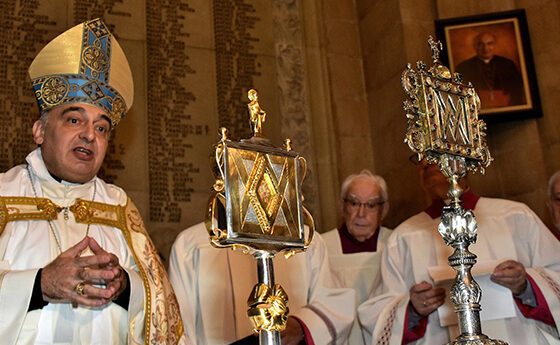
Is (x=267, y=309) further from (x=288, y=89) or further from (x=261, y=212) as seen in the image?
(x=288, y=89)

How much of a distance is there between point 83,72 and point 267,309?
2.61 meters

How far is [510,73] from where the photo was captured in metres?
6.60

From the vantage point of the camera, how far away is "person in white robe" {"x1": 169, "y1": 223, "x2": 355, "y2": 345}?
178 inches

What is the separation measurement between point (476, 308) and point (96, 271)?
173 centimetres

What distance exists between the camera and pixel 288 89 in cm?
700

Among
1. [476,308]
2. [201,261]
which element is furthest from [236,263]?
[476,308]

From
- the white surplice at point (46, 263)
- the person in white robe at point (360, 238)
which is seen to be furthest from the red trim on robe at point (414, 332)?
the white surplice at point (46, 263)

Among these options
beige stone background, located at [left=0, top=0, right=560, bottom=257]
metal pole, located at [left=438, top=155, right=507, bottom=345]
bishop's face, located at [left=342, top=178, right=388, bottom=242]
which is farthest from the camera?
beige stone background, located at [left=0, top=0, right=560, bottom=257]

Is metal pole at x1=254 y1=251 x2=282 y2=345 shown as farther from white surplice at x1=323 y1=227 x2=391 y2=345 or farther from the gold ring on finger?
white surplice at x1=323 y1=227 x2=391 y2=345

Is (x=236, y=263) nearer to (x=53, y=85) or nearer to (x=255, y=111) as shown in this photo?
(x=53, y=85)

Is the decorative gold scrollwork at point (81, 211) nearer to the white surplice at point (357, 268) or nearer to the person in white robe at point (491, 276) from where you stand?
the person in white robe at point (491, 276)

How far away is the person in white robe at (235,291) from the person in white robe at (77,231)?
661 millimetres

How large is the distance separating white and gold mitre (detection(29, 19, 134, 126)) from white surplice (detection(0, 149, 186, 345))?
393mm

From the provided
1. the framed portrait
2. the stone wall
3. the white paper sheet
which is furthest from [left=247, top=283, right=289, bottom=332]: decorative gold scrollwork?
the framed portrait
